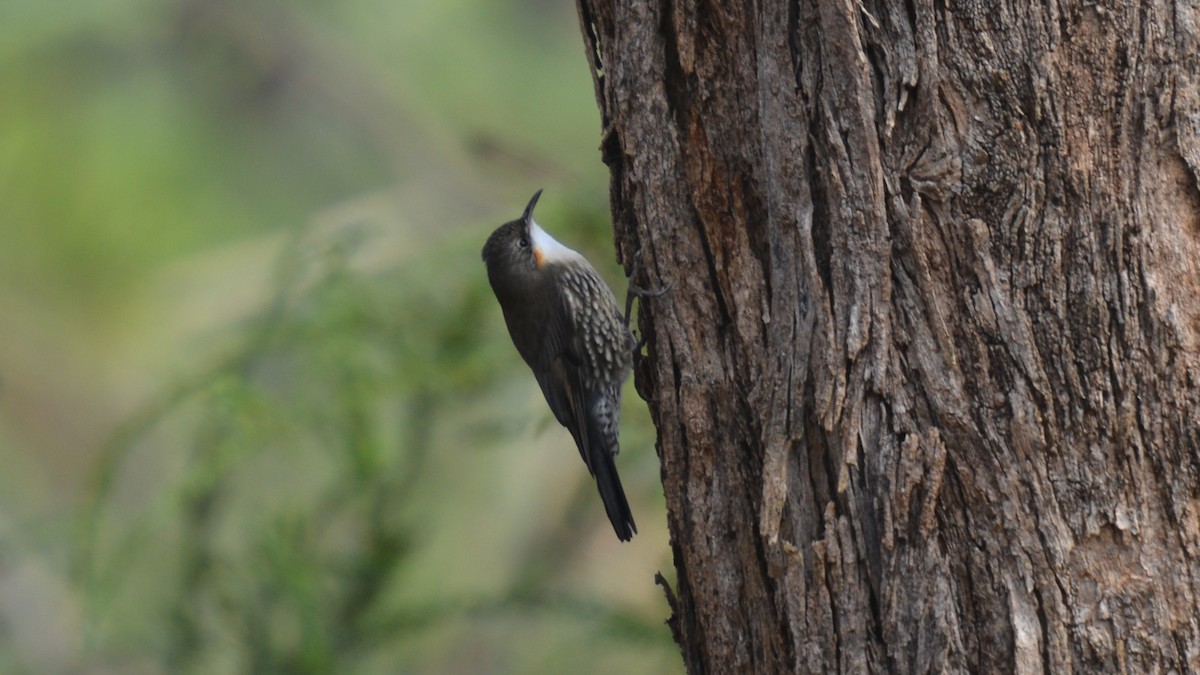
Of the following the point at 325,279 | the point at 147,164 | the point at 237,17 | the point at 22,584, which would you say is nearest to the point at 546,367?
the point at 325,279

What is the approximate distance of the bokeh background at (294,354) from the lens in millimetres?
A: 4117

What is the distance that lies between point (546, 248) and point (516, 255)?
0.40ft

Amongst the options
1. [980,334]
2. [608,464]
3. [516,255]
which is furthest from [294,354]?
[980,334]

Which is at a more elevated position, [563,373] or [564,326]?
[564,326]

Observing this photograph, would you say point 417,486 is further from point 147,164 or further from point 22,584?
point 147,164

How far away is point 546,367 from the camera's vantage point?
396 centimetres

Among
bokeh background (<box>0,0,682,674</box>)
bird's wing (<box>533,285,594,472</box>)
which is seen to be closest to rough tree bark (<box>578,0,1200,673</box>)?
bird's wing (<box>533,285,594,472</box>)

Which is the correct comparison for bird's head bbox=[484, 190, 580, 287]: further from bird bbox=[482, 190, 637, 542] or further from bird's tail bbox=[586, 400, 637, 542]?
bird's tail bbox=[586, 400, 637, 542]

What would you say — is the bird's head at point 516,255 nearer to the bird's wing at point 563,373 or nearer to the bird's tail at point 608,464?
the bird's wing at point 563,373

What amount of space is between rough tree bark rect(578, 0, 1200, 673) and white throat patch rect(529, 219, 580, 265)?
7.30 feet

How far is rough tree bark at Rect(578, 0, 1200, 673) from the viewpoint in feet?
5.51

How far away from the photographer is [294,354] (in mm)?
4223

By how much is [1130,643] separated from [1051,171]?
2.21 feet

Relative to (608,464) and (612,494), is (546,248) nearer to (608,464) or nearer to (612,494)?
(608,464)
